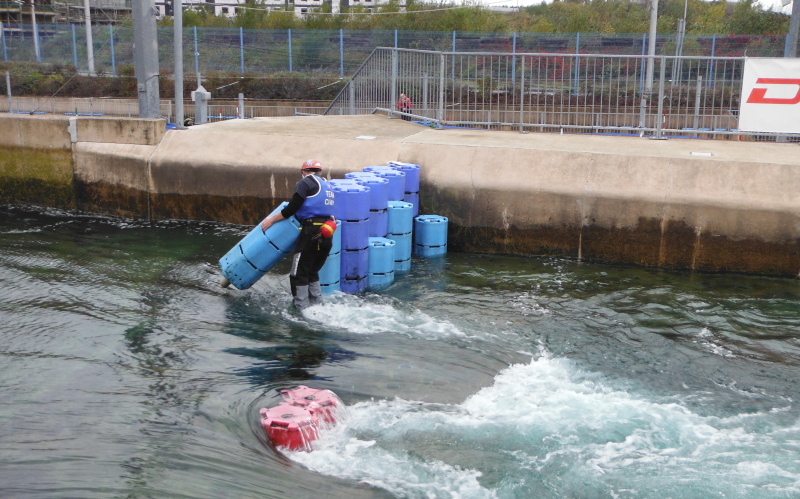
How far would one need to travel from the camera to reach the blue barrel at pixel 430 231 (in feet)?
42.2

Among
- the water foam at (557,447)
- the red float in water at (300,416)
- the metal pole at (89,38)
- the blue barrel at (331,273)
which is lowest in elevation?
the water foam at (557,447)

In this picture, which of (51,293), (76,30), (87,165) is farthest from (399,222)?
(76,30)

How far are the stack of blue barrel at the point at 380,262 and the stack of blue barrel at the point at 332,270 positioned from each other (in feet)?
2.44

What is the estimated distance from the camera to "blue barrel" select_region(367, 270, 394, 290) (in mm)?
11250

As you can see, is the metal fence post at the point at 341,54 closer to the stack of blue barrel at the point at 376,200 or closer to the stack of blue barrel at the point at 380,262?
the stack of blue barrel at the point at 376,200

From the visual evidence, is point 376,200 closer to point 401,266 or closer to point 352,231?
point 352,231

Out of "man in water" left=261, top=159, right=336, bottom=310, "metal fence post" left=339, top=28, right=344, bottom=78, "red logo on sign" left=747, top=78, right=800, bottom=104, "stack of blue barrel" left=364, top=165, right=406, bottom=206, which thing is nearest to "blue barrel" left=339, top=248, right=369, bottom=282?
"man in water" left=261, top=159, right=336, bottom=310

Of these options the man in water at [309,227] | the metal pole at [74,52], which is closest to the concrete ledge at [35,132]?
the man in water at [309,227]

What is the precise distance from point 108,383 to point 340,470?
2.52 meters

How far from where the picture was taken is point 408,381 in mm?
7762

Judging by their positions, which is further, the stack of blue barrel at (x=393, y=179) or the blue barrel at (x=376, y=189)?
the stack of blue barrel at (x=393, y=179)

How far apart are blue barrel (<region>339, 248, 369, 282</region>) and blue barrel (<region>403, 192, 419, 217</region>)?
2.38 m

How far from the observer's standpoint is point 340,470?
6098mm

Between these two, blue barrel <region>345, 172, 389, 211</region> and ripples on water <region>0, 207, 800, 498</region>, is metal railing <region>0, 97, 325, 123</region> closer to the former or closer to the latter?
blue barrel <region>345, 172, 389, 211</region>
